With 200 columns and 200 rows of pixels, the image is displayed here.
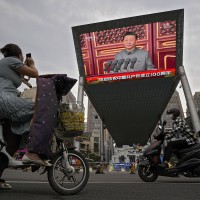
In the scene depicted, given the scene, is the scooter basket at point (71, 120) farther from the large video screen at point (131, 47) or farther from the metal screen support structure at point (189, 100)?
the large video screen at point (131, 47)

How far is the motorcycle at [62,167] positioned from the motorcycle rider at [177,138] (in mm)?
3018

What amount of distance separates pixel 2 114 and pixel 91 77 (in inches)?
1445

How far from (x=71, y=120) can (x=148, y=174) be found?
3501mm

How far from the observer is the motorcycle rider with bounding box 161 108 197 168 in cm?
597

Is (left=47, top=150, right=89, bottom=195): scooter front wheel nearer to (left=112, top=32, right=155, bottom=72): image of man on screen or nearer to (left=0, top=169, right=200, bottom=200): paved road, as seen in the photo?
(left=0, top=169, right=200, bottom=200): paved road

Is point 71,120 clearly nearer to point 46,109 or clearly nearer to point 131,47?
point 46,109

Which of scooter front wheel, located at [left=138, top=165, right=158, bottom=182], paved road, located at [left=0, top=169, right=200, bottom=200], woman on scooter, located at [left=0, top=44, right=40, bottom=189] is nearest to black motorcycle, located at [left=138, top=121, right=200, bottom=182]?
scooter front wheel, located at [left=138, top=165, right=158, bottom=182]

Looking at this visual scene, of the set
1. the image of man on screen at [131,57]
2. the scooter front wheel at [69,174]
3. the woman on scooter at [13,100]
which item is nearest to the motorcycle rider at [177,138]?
the scooter front wheel at [69,174]

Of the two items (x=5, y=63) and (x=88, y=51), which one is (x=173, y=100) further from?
(x=5, y=63)

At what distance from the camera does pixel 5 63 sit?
3.32m

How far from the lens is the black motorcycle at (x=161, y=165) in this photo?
5.65m

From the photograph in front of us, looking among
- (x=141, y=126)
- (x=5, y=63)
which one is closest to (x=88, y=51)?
(x=5, y=63)

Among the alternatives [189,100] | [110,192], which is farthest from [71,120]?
[189,100]

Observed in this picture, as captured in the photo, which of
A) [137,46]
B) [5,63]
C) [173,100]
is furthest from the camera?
[173,100]
